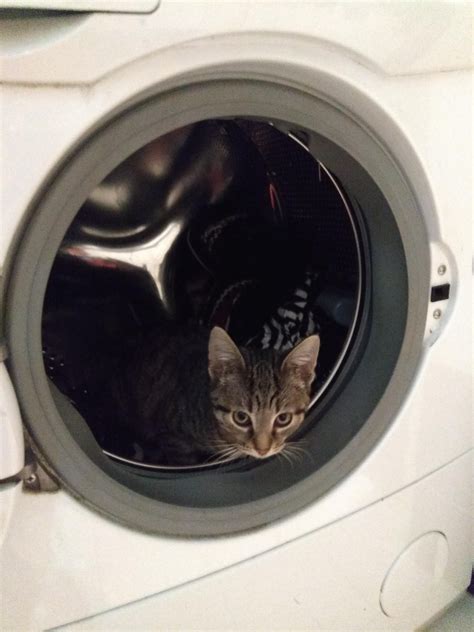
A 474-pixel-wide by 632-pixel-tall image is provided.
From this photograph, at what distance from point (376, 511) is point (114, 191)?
596 millimetres

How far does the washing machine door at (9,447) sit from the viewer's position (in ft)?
1.72

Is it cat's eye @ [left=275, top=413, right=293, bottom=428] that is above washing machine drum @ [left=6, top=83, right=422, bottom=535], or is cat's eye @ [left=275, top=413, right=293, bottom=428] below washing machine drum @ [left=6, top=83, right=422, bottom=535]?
below

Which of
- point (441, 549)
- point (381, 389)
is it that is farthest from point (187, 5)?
point (441, 549)

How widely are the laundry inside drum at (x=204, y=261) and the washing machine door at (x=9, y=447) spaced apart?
0.89ft

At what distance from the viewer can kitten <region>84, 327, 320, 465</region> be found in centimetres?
89

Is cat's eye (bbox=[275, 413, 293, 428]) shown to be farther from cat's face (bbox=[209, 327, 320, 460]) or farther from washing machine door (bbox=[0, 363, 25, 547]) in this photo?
washing machine door (bbox=[0, 363, 25, 547])

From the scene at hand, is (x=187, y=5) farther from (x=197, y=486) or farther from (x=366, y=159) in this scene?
(x=197, y=486)

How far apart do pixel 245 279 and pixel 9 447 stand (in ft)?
1.88

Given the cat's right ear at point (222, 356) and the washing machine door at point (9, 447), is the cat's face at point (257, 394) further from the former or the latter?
the washing machine door at point (9, 447)

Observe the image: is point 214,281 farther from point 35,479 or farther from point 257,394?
point 35,479

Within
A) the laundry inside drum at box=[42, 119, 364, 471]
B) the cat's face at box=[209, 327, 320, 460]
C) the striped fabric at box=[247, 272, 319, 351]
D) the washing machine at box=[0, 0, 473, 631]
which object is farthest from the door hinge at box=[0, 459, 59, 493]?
the striped fabric at box=[247, 272, 319, 351]

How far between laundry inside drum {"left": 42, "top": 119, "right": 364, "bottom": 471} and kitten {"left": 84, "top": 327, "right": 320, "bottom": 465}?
0.06 ft

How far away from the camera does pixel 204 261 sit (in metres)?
1.03

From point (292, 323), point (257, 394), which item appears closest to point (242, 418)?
point (257, 394)
